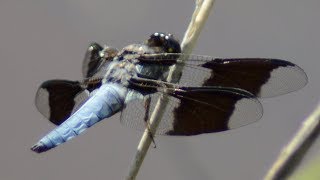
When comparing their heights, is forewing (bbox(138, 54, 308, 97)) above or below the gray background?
above

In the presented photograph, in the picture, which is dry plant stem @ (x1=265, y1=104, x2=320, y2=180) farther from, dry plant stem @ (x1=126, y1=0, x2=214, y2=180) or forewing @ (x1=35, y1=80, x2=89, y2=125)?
forewing @ (x1=35, y1=80, x2=89, y2=125)

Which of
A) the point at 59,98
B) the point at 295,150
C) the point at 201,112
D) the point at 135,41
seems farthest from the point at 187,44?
the point at 135,41

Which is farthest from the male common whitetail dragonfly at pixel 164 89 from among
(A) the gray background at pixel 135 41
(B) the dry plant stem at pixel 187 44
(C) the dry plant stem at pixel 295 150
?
(A) the gray background at pixel 135 41

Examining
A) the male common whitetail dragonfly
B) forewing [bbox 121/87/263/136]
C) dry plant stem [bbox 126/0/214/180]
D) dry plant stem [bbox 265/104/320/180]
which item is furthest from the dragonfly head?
dry plant stem [bbox 265/104/320/180]

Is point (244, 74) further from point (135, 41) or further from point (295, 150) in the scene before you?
point (135, 41)

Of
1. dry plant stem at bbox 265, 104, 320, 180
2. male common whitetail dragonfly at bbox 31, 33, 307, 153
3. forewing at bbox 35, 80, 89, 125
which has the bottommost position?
forewing at bbox 35, 80, 89, 125

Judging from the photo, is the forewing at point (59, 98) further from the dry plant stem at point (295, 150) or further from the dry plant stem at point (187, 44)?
the dry plant stem at point (295, 150)
